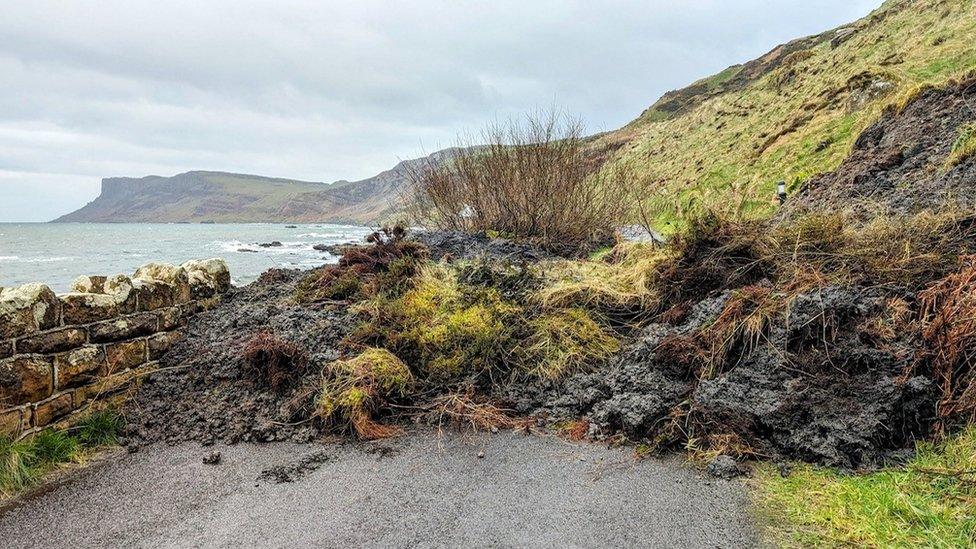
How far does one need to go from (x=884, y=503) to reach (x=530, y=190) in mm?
8265

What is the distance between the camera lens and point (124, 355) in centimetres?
443

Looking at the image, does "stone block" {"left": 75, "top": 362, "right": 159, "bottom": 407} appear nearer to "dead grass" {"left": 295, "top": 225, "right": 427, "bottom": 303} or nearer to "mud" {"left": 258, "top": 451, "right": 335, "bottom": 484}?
"mud" {"left": 258, "top": 451, "right": 335, "bottom": 484}

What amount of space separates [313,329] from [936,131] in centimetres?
898

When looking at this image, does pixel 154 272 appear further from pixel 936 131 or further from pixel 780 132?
pixel 780 132

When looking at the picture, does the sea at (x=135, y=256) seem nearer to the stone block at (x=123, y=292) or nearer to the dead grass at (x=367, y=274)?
the stone block at (x=123, y=292)

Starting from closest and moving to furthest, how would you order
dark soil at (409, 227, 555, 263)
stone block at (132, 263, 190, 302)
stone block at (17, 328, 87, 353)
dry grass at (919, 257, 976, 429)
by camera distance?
dry grass at (919, 257, 976, 429), stone block at (17, 328, 87, 353), stone block at (132, 263, 190, 302), dark soil at (409, 227, 555, 263)

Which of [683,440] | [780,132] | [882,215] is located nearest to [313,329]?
[683,440]

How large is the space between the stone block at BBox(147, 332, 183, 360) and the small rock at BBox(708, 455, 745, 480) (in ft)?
15.9

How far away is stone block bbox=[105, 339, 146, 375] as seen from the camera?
426cm

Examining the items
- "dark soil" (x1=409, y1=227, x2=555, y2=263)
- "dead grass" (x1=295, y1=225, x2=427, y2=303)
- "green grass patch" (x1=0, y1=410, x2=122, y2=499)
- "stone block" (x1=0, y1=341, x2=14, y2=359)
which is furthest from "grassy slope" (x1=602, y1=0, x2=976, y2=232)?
"stone block" (x1=0, y1=341, x2=14, y2=359)

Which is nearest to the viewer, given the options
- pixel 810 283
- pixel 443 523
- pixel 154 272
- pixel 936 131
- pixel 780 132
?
pixel 443 523

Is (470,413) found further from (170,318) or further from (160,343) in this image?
(170,318)

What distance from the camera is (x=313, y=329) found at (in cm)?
524

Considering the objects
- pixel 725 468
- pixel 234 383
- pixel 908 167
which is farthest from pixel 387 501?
pixel 908 167
